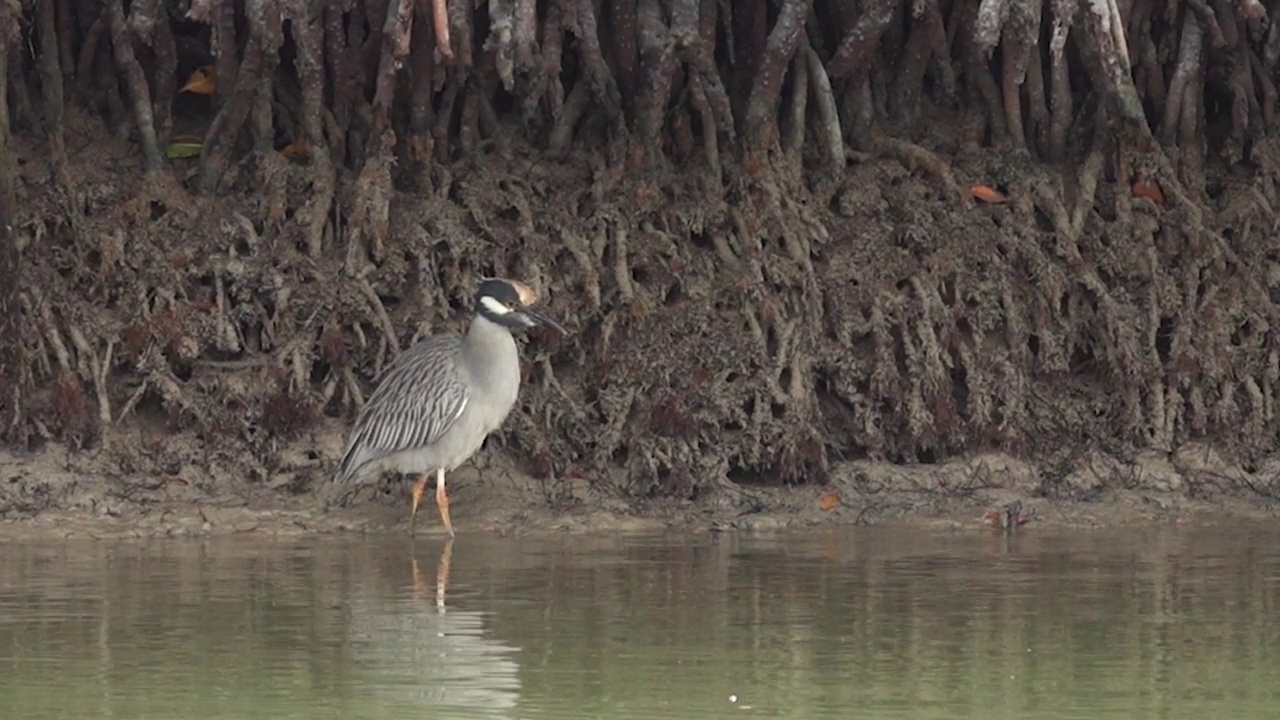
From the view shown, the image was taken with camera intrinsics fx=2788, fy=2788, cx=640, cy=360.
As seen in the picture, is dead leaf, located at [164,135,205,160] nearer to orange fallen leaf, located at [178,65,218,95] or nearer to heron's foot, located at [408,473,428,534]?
orange fallen leaf, located at [178,65,218,95]

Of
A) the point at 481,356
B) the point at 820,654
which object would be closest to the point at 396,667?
Result: the point at 820,654

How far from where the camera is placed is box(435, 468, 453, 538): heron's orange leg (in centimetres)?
1094

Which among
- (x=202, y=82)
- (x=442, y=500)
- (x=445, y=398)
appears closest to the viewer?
(x=442, y=500)

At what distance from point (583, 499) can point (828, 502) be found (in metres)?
0.99

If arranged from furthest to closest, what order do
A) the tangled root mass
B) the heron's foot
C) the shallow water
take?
the tangled root mass < the heron's foot < the shallow water

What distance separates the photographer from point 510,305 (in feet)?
36.9

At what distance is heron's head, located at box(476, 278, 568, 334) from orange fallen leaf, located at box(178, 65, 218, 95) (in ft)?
5.94

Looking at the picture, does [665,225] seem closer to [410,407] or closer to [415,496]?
[410,407]

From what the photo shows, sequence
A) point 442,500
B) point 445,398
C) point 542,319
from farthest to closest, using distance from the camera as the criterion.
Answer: point 542,319 < point 445,398 < point 442,500

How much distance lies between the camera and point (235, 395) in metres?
11.5

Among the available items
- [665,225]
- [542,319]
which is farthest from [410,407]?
[665,225]

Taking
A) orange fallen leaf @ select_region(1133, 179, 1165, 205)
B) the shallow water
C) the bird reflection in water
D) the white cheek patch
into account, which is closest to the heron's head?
the white cheek patch

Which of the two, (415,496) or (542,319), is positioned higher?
(542,319)

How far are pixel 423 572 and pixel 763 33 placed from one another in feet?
12.4
